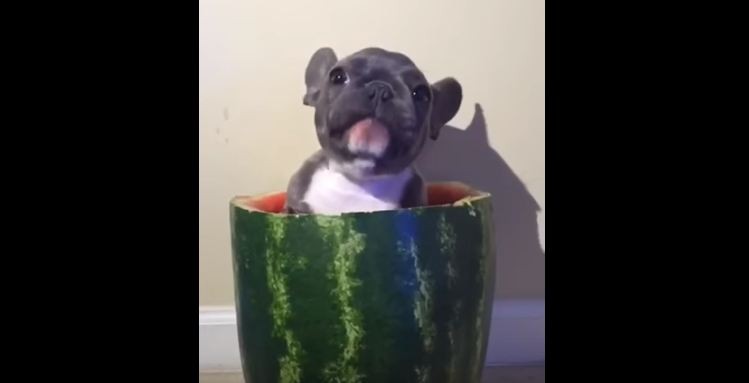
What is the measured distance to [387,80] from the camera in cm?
97

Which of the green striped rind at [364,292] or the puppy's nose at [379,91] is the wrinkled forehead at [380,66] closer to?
the puppy's nose at [379,91]

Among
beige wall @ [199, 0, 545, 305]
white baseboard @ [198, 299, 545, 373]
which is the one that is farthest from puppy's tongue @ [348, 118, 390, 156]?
white baseboard @ [198, 299, 545, 373]

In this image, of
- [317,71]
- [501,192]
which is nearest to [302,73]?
[317,71]

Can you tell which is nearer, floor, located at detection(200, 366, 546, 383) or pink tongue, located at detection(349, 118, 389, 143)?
pink tongue, located at detection(349, 118, 389, 143)

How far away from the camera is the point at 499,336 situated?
1.32 meters

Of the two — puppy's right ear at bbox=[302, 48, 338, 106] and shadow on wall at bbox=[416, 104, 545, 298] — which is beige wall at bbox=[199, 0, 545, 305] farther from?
puppy's right ear at bbox=[302, 48, 338, 106]

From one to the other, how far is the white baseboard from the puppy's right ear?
48 centimetres

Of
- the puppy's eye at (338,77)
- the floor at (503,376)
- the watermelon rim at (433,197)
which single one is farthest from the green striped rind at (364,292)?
the floor at (503,376)

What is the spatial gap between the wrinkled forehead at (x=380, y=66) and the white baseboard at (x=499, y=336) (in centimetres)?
55

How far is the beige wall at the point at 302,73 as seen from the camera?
1287mm

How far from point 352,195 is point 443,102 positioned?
0.21 meters

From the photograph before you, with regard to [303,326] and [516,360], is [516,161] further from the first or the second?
[303,326]

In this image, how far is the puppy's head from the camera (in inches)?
37.2

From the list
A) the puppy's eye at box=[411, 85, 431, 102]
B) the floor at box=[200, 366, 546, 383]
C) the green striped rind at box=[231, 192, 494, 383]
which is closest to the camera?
the green striped rind at box=[231, 192, 494, 383]
